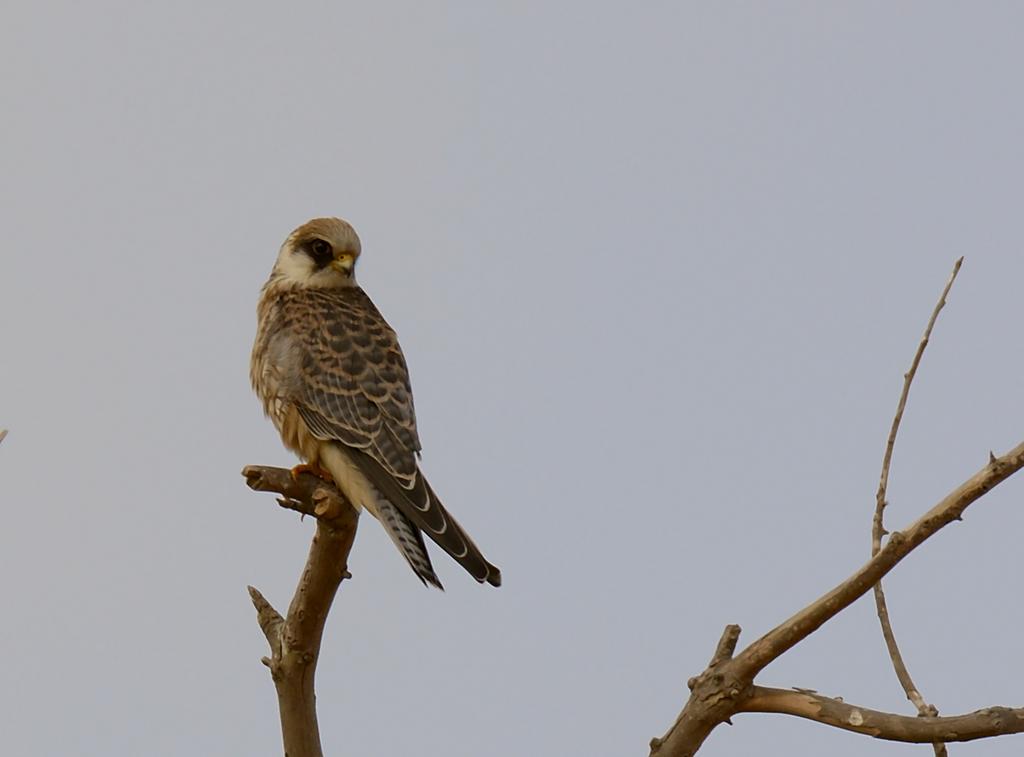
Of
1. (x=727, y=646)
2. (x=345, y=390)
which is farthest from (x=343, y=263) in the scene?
(x=727, y=646)

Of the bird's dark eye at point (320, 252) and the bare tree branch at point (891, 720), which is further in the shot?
the bird's dark eye at point (320, 252)

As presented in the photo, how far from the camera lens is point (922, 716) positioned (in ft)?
9.30

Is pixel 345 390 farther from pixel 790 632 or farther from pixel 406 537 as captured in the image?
pixel 790 632

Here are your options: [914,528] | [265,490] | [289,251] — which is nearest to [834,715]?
[914,528]

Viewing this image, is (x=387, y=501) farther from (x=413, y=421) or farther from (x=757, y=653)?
(x=757, y=653)

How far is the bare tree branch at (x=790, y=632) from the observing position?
2.71 m

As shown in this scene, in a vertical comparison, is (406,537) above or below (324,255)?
below

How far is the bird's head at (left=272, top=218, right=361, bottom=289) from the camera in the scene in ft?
15.6

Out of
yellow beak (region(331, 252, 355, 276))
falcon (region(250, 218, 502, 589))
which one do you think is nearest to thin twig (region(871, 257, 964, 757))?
falcon (region(250, 218, 502, 589))

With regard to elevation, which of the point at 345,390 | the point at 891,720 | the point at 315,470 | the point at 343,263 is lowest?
the point at 891,720

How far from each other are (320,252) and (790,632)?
2.41 m

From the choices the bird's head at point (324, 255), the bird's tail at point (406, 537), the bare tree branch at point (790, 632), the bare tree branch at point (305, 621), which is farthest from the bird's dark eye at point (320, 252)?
the bare tree branch at point (790, 632)

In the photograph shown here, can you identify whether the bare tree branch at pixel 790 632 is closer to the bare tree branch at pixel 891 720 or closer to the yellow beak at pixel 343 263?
the bare tree branch at pixel 891 720

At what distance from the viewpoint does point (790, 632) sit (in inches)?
115
